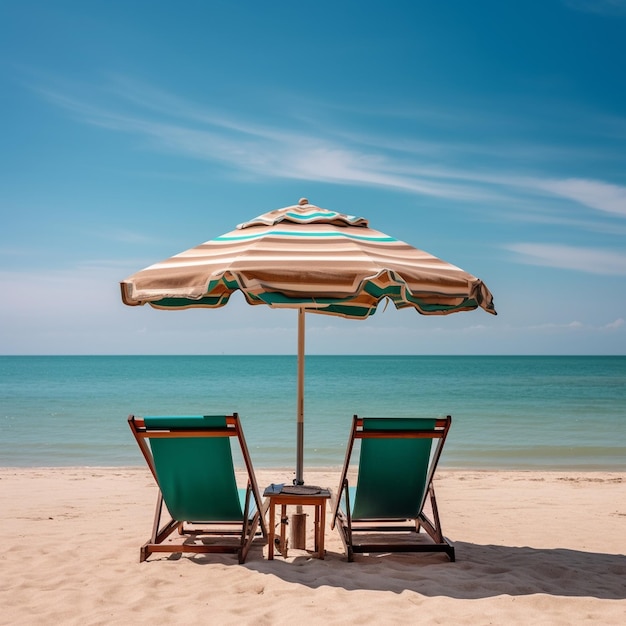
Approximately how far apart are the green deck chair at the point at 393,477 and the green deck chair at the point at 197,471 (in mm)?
601

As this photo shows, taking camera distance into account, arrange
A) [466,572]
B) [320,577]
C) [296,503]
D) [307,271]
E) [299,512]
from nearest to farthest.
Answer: [307,271]
[320,577]
[466,572]
[296,503]
[299,512]

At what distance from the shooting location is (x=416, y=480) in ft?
14.1

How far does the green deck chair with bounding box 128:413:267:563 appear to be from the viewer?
3812 mm

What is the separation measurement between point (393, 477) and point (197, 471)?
123 cm

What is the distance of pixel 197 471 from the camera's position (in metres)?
3.98

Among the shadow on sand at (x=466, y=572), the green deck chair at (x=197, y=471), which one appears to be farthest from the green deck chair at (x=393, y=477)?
the green deck chair at (x=197, y=471)

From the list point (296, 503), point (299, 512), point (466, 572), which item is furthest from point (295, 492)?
point (466, 572)

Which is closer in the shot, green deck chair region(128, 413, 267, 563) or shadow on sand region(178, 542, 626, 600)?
shadow on sand region(178, 542, 626, 600)

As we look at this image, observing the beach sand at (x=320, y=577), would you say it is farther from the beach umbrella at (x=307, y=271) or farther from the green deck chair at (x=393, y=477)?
the beach umbrella at (x=307, y=271)

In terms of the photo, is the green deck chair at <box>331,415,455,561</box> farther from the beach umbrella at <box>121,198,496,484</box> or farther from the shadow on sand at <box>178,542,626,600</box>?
the beach umbrella at <box>121,198,496,484</box>

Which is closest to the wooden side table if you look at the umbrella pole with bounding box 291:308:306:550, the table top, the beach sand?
the table top

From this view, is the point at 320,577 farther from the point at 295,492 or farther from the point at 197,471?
the point at 197,471

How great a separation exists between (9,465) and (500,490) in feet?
24.3

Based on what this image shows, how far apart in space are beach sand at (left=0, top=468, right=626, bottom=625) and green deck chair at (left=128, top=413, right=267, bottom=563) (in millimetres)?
214
